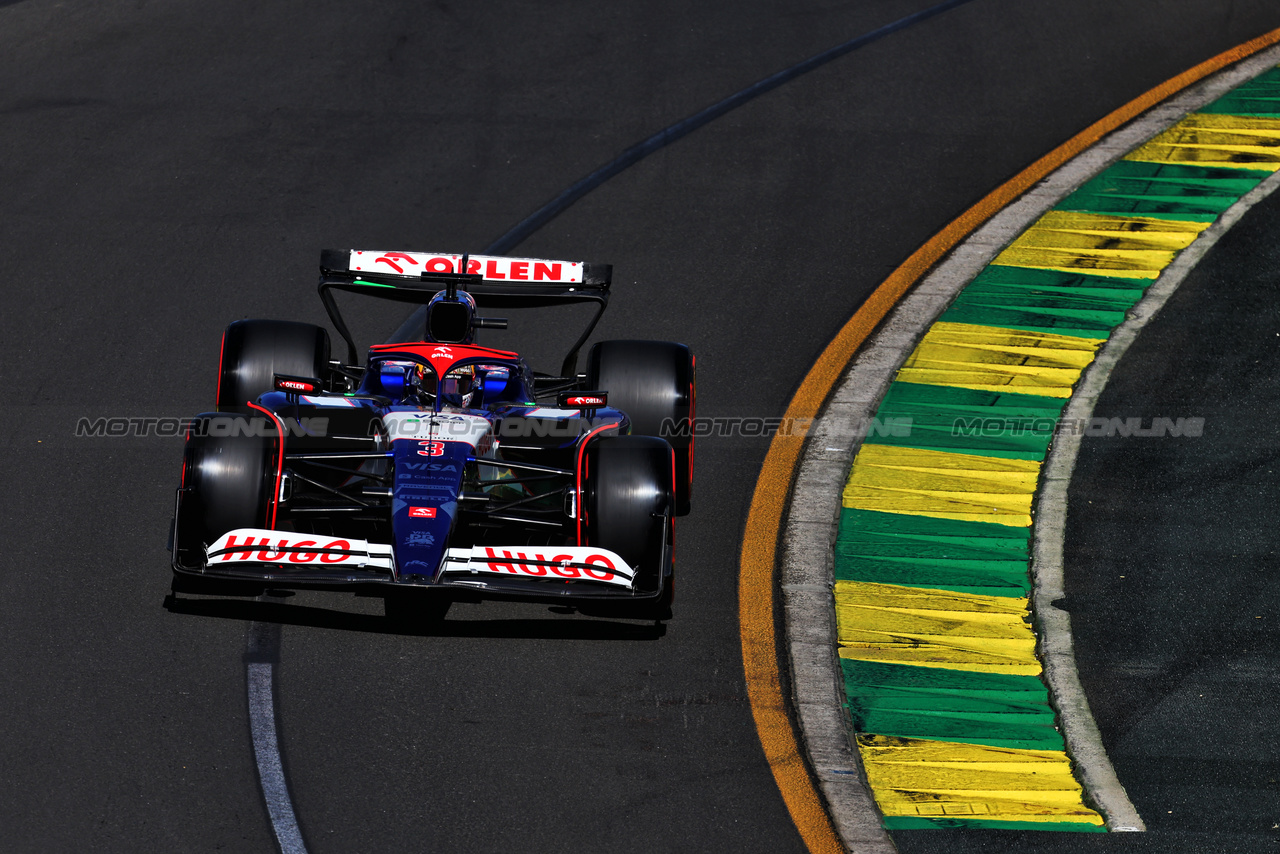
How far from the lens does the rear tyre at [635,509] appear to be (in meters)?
7.16

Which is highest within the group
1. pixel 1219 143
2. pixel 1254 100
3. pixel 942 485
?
pixel 1254 100

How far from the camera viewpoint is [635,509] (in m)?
7.19

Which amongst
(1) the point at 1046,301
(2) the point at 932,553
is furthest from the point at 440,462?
(1) the point at 1046,301

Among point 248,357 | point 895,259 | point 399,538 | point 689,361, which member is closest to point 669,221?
point 895,259

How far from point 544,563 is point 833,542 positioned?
2325 mm

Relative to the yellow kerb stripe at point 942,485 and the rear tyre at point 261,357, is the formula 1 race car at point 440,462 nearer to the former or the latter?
the rear tyre at point 261,357

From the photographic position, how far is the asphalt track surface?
6.57 meters

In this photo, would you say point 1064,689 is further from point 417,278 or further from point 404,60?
point 404,60

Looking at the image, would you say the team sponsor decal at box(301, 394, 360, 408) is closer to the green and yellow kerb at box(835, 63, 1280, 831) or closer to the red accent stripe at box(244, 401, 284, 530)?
the red accent stripe at box(244, 401, 284, 530)

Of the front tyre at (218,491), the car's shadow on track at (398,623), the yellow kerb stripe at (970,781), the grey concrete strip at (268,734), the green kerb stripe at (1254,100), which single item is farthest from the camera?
the green kerb stripe at (1254,100)

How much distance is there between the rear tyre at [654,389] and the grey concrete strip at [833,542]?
0.82 metres

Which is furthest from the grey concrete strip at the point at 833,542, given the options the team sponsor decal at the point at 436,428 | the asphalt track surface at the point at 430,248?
the team sponsor decal at the point at 436,428

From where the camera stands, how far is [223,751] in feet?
21.9

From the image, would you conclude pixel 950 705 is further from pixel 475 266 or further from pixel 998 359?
pixel 475 266
